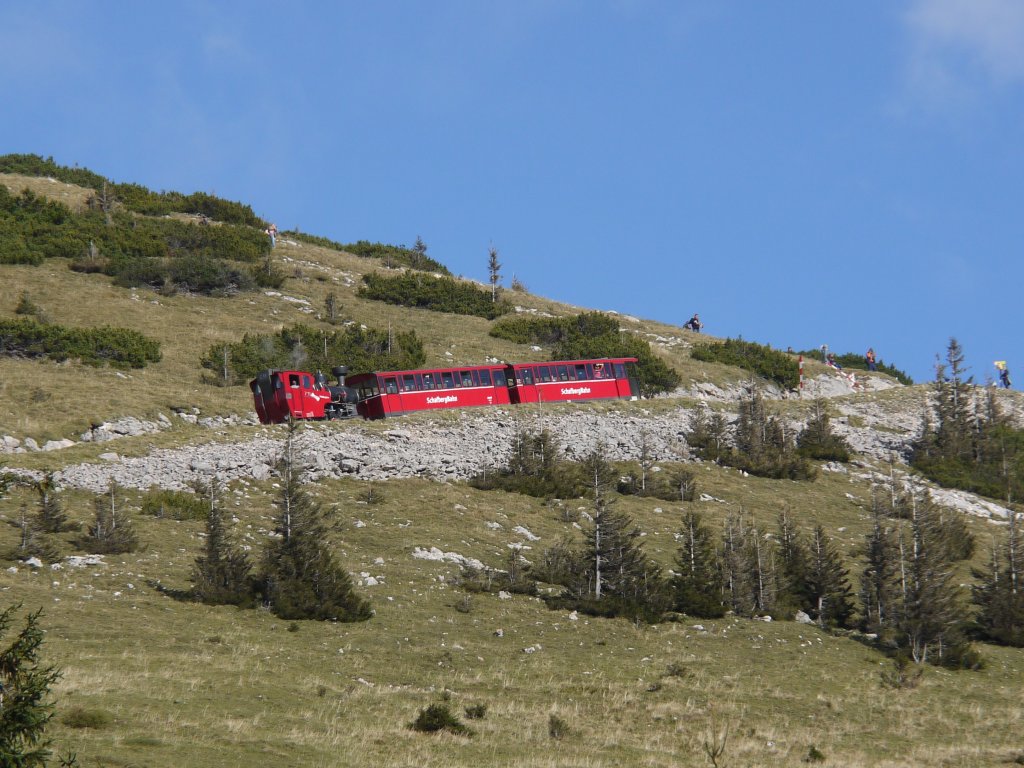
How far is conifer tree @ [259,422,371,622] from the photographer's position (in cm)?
2942

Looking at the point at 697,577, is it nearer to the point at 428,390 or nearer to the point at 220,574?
the point at 220,574

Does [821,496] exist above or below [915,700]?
above

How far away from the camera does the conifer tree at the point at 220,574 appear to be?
29.3m

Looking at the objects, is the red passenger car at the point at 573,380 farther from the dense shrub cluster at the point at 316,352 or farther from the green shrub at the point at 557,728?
the green shrub at the point at 557,728

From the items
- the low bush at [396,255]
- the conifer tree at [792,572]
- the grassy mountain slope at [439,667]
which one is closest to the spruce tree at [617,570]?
the grassy mountain slope at [439,667]

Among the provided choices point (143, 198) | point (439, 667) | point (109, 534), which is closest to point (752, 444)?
point (439, 667)

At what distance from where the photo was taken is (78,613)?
2638cm

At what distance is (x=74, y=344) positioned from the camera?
58781mm

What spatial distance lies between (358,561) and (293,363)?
99.0 feet

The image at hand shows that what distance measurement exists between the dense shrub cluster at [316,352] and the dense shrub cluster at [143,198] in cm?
3228

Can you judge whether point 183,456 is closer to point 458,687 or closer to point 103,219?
point 458,687

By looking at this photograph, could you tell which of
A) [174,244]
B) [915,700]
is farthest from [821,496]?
[174,244]

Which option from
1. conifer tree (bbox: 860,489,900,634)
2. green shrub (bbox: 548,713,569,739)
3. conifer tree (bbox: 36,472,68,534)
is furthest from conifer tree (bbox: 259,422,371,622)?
conifer tree (bbox: 860,489,900,634)

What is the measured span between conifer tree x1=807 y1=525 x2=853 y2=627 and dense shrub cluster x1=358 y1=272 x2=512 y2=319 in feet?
158
